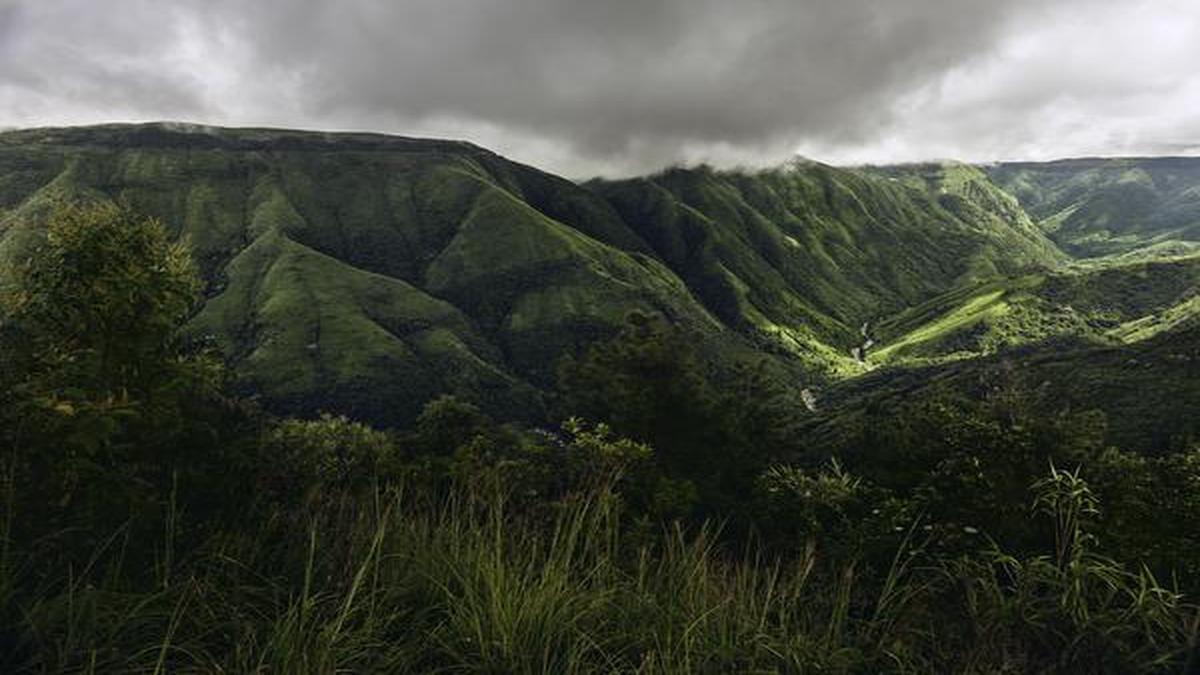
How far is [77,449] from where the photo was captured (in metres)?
5.93

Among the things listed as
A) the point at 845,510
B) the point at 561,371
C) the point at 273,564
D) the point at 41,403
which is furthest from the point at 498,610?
the point at 561,371

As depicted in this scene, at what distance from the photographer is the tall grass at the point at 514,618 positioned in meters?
3.13

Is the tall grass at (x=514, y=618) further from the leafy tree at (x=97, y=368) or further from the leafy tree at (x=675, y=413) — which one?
the leafy tree at (x=675, y=413)

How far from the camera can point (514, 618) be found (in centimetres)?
348

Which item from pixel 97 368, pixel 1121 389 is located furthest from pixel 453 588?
pixel 1121 389

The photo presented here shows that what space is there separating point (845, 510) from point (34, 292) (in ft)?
80.2

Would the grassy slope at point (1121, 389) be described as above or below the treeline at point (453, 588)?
below

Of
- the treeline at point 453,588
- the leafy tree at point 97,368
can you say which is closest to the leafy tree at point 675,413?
the leafy tree at point 97,368

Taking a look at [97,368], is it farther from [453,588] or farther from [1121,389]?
[1121,389]

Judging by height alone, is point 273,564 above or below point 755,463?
above

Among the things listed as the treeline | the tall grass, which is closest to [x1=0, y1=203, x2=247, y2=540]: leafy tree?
the treeline

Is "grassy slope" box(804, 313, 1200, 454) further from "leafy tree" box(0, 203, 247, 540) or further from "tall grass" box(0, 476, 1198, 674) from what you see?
"tall grass" box(0, 476, 1198, 674)

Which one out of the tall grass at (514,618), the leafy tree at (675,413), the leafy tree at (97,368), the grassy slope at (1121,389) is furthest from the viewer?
the grassy slope at (1121,389)

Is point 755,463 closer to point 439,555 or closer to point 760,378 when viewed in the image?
point 760,378
